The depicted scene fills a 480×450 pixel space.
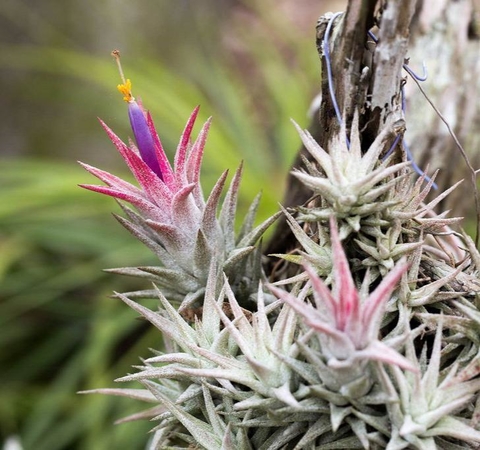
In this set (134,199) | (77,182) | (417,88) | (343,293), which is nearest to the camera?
(343,293)

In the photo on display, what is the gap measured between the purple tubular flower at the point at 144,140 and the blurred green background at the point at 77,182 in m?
0.85

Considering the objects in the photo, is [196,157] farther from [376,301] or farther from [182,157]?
[376,301]

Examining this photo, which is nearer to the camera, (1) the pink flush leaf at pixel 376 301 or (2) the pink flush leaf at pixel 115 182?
(1) the pink flush leaf at pixel 376 301

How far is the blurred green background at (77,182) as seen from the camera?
1270 mm

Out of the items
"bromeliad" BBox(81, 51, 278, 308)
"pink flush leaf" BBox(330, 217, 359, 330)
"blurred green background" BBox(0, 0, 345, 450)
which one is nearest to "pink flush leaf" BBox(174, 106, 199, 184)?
"bromeliad" BBox(81, 51, 278, 308)

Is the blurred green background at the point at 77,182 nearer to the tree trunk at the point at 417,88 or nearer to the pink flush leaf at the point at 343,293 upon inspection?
the tree trunk at the point at 417,88

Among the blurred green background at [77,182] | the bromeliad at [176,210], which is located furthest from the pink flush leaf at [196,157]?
the blurred green background at [77,182]

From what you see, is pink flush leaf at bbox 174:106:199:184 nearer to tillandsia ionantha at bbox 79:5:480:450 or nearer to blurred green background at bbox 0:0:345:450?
tillandsia ionantha at bbox 79:5:480:450

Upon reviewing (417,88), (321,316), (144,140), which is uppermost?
(417,88)

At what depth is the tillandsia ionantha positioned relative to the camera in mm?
301

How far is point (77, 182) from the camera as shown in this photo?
126cm

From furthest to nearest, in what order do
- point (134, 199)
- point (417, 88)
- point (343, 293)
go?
point (417, 88), point (134, 199), point (343, 293)

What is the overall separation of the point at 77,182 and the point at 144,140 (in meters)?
0.90

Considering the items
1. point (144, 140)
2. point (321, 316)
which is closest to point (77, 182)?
point (144, 140)
